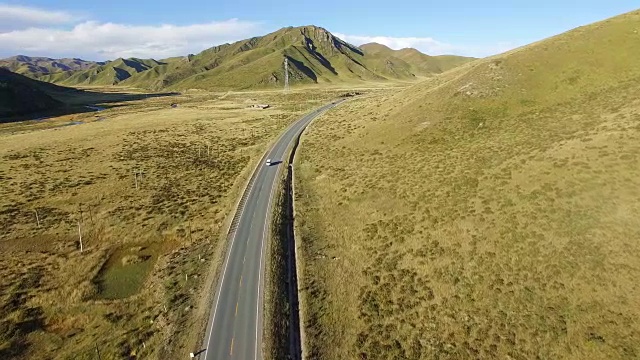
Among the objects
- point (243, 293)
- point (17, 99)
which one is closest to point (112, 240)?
point (243, 293)

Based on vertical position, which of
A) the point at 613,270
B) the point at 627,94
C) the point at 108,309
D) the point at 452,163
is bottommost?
the point at 108,309

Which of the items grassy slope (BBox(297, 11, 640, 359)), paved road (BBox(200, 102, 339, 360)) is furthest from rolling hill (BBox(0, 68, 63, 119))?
paved road (BBox(200, 102, 339, 360))

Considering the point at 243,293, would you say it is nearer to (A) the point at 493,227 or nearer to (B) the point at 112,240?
(B) the point at 112,240

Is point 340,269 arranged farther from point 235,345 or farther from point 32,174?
point 32,174

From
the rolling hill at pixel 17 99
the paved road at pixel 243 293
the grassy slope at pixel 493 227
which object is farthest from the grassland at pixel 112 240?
the rolling hill at pixel 17 99

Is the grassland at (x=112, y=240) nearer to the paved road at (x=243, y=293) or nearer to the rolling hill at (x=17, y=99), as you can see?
the paved road at (x=243, y=293)

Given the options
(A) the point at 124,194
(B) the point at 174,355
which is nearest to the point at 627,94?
(B) the point at 174,355
